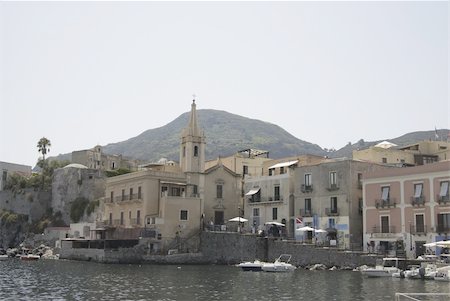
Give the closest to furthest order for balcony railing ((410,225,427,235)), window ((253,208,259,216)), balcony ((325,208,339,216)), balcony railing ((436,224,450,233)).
→ balcony railing ((436,224,450,233)) → balcony railing ((410,225,427,235)) → balcony ((325,208,339,216)) → window ((253,208,259,216))

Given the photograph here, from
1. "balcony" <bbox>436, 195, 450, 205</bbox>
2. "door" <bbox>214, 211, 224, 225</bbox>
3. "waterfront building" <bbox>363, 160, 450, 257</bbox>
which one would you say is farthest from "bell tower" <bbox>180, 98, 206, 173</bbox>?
"balcony" <bbox>436, 195, 450, 205</bbox>

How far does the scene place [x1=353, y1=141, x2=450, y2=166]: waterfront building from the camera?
68188 millimetres

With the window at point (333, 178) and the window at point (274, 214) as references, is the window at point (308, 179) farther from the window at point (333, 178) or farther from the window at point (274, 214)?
the window at point (274, 214)

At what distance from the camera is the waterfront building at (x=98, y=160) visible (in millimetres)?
111812

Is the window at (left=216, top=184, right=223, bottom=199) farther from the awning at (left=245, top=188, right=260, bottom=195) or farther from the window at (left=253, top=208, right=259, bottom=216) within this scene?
the window at (left=253, top=208, right=259, bottom=216)

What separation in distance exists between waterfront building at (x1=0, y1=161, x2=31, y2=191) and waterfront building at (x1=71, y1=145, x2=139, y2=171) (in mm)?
10166

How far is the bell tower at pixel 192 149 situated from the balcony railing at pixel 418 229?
91.8 feet

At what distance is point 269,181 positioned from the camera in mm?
65688

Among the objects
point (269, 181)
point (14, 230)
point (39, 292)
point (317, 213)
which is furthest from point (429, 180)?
point (14, 230)

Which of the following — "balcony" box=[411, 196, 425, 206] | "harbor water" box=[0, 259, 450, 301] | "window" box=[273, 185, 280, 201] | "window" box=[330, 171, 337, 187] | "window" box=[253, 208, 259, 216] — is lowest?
"harbor water" box=[0, 259, 450, 301]

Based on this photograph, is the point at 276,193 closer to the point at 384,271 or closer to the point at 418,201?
the point at 418,201

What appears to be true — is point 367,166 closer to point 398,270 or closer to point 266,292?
point 398,270

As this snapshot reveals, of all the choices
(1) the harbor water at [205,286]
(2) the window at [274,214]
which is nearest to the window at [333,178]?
(2) the window at [274,214]

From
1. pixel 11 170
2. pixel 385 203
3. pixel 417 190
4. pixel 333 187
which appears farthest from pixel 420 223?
pixel 11 170
